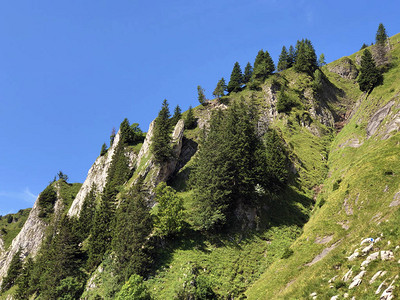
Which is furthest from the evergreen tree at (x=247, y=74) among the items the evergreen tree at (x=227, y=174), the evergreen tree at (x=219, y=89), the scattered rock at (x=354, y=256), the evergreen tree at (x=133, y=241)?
the scattered rock at (x=354, y=256)

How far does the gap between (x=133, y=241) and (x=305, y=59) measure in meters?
114

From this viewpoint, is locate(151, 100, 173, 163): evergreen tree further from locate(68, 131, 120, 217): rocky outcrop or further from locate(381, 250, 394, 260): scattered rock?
locate(381, 250, 394, 260): scattered rock

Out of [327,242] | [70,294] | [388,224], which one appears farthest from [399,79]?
[70,294]

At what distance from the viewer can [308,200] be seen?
63.5m

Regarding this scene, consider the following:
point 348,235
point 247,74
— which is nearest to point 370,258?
point 348,235

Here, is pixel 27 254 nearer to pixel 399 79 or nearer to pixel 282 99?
pixel 282 99

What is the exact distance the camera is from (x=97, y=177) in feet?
365

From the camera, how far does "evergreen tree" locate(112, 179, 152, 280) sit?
46.9 meters

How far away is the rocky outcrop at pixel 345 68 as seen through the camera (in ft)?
455

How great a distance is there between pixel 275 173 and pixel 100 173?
78837mm

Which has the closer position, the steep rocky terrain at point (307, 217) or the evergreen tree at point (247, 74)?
the steep rocky terrain at point (307, 217)

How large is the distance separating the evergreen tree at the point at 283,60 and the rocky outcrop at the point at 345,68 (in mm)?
29699

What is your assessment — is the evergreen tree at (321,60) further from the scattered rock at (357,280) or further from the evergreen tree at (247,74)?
the scattered rock at (357,280)

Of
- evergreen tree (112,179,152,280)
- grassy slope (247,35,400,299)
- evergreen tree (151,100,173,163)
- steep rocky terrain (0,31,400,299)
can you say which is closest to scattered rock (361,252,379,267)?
steep rocky terrain (0,31,400,299)
